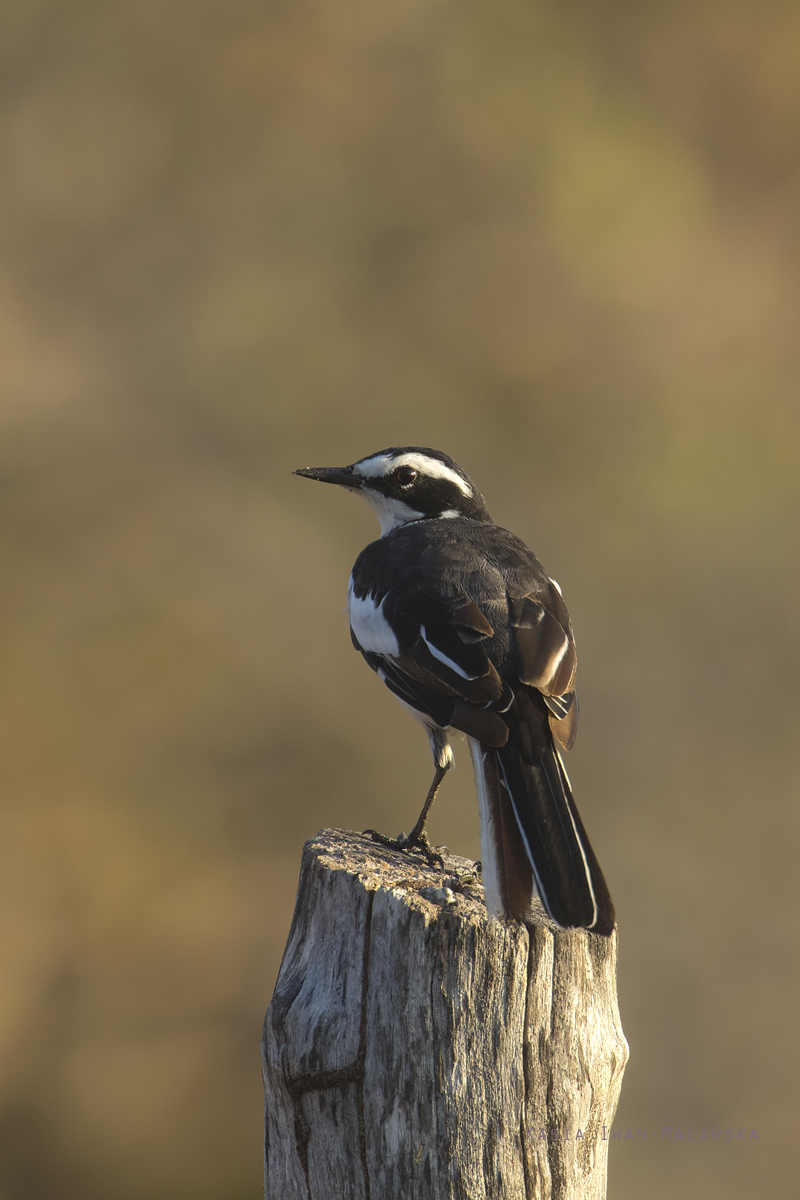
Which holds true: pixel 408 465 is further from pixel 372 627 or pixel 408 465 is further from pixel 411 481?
pixel 372 627

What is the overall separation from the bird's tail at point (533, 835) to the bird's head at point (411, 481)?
6.21 ft

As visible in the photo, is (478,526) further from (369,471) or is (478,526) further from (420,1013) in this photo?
(420,1013)

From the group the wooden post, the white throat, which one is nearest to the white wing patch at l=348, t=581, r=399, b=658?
the white throat

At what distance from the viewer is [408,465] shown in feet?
17.2

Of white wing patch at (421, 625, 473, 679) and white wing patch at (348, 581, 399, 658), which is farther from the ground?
white wing patch at (348, 581, 399, 658)

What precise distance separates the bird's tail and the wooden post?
4.4 inches

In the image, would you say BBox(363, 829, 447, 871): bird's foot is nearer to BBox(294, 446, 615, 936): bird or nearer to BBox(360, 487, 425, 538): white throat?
BBox(294, 446, 615, 936): bird

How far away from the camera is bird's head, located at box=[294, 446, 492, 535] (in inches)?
207

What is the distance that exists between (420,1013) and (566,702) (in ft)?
4.04

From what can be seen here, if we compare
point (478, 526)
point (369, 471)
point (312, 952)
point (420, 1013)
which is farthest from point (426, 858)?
point (369, 471)

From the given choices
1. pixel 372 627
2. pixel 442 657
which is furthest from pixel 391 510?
pixel 442 657

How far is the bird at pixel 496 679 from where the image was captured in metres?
3.00

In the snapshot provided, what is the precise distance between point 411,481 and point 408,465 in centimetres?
8

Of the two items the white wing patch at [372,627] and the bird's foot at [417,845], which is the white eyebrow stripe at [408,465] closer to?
the white wing patch at [372,627]
